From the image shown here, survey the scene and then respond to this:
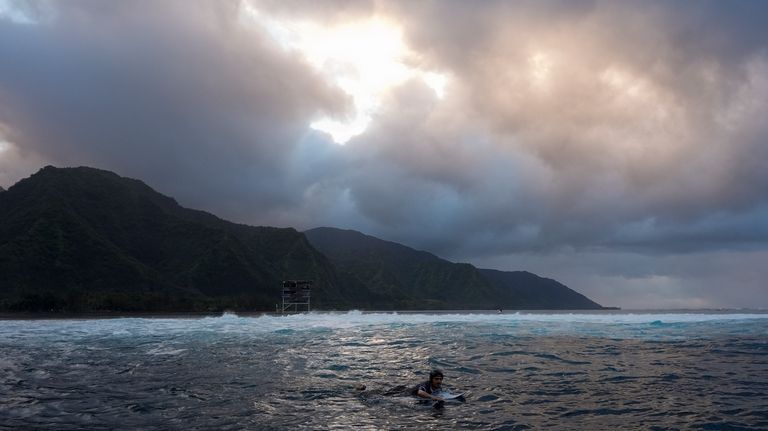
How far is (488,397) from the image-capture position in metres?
19.1

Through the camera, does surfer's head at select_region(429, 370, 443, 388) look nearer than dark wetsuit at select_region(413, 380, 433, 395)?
No

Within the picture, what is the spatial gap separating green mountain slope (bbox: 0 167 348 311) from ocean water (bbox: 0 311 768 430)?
100 metres

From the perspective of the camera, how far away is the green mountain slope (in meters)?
126

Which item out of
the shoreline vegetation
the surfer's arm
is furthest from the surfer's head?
the shoreline vegetation

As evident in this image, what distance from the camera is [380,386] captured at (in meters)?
21.6

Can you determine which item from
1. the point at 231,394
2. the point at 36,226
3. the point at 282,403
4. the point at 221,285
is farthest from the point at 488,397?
the point at 221,285

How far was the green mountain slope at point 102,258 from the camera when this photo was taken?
4948 inches

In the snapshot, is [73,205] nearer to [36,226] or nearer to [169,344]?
[36,226]

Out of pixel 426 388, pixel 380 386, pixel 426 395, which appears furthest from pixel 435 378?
pixel 380 386

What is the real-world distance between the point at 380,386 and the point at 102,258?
148797 millimetres

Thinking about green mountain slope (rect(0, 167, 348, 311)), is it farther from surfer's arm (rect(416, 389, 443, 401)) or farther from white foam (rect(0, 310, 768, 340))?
surfer's arm (rect(416, 389, 443, 401))

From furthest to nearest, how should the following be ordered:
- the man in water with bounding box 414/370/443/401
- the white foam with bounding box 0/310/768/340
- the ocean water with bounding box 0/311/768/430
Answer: the white foam with bounding box 0/310/768/340 < the man in water with bounding box 414/370/443/401 < the ocean water with bounding box 0/311/768/430

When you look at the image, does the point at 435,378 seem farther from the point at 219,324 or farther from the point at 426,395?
the point at 219,324

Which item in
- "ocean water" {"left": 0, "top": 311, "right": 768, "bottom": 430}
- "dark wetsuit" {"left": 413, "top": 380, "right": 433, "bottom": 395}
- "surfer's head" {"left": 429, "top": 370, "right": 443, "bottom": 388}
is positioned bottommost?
"ocean water" {"left": 0, "top": 311, "right": 768, "bottom": 430}
